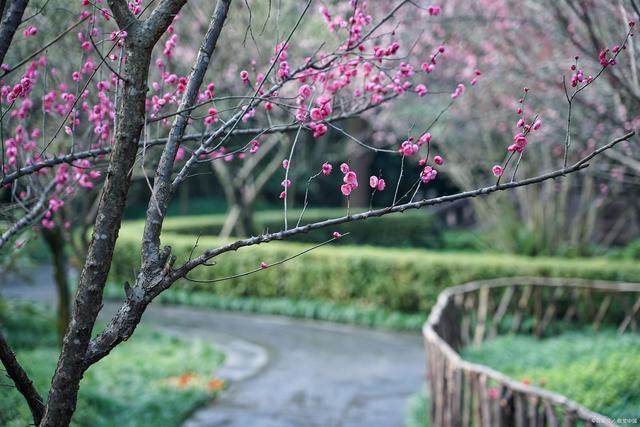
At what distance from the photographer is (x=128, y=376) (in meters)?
7.77

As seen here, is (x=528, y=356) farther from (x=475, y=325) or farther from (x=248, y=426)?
(x=248, y=426)

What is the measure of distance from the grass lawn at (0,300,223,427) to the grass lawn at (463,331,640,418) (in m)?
3.14

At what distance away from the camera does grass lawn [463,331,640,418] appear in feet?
17.0

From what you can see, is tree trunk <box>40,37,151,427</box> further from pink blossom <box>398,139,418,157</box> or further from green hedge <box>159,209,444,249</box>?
green hedge <box>159,209,444,249</box>

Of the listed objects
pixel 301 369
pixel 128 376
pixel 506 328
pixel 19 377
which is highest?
pixel 19 377

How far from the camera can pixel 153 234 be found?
239 cm

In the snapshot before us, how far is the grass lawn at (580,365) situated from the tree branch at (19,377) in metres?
3.99

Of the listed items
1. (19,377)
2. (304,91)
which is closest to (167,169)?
(19,377)

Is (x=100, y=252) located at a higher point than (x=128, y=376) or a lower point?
higher

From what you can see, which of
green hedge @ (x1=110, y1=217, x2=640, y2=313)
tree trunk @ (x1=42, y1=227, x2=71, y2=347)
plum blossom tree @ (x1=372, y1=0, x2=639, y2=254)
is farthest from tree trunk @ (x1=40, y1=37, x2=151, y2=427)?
green hedge @ (x1=110, y1=217, x2=640, y2=313)

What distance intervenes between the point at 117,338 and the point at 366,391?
5.80 meters

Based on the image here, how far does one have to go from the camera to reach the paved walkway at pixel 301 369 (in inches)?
273

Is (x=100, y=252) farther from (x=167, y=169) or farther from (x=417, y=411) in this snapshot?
(x=417, y=411)

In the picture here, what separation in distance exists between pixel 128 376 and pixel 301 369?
7.04 feet
